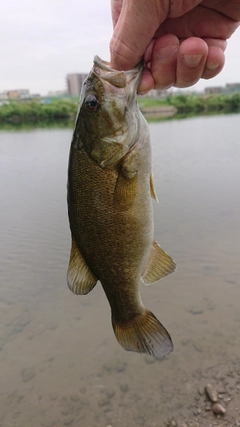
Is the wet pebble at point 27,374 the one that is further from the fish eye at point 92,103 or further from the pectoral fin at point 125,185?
the fish eye at point 92,103

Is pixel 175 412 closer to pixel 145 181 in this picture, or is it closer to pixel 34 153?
pixel 145 181

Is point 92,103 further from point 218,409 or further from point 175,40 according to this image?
point 218,409

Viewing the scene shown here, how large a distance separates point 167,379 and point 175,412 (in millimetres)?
458

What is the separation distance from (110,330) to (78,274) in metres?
3.60

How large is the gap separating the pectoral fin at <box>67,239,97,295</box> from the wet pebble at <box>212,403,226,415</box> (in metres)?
2.76

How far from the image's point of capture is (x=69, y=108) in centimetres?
5484

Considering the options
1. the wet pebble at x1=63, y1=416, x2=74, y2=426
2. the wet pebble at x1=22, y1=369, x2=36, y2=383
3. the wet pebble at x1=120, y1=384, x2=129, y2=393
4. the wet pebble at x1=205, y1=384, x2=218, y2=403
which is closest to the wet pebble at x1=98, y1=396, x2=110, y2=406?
the wet pebble at x1=120, y1=384, x2=129, y2=393

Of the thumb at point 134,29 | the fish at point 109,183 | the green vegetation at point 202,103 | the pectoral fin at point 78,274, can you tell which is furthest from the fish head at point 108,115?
the green vegetation at point 202,103

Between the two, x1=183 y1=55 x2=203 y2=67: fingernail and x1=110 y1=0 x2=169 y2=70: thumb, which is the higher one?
x1=110 y1=0 x2=169 y2=70: thumb

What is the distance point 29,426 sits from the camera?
3.92m

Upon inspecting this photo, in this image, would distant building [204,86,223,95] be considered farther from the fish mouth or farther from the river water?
the fish mouth

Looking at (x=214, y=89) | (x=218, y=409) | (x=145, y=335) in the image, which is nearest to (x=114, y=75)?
(x=145, y=335)

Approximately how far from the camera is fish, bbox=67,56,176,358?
5.96 feet

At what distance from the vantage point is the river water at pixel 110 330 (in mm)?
4043
